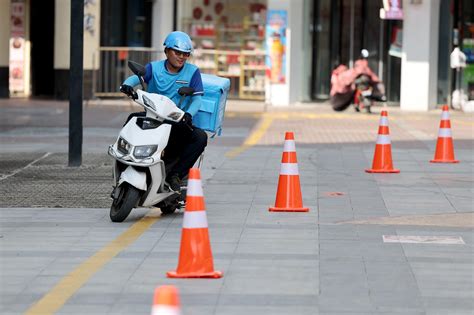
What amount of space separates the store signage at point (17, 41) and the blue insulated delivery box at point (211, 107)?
69.1 ft

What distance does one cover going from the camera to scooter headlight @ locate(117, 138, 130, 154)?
11.2 meters

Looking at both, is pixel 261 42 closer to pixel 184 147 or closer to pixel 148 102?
pixel 184 147

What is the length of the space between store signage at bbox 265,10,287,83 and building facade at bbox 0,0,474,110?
0.02 metres

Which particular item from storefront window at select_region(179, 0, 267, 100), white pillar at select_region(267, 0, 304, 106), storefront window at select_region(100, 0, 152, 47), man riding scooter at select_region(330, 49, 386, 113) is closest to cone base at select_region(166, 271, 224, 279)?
man riding scooter at select_region(330, 49, 386, 113)

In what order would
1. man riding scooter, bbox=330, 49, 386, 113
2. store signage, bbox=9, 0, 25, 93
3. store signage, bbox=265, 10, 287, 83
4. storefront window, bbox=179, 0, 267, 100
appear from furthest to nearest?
1. store signage, bbox=9, 0, 25, 93
2. storefront window, bbox=179, 0, 267, 100
3. store signage, bbox=265, 10, 287, 83
4. man riding scooter, bbox=330, 49, 386, 113

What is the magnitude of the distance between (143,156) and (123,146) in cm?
24

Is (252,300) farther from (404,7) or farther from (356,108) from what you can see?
(404,7)

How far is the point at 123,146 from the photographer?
1123 centimetres

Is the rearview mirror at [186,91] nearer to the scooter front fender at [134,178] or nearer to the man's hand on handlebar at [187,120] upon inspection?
the man's hand on handlebar at [187,120]

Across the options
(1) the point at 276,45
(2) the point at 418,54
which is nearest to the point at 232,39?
(1) the point at 276,45

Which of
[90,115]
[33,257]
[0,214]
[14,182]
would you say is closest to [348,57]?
[90,115]

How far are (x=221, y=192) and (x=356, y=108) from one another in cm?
1675

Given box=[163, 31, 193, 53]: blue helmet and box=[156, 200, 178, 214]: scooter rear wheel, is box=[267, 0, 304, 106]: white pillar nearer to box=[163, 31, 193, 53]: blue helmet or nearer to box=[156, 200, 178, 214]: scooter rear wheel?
box=[156, 200, 178, 214]: scooter rear wheel

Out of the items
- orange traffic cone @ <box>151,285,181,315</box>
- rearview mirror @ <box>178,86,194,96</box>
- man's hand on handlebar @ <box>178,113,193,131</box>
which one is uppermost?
rearview mirror @ <box>178,86,194,96</box>
